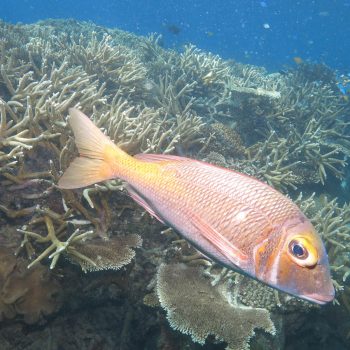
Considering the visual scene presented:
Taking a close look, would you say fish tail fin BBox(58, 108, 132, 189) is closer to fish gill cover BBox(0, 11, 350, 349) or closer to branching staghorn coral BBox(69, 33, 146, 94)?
fish gill cover BBox(0, 11, 350, 349)

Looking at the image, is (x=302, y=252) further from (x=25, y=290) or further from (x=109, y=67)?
(x=109, y=67)

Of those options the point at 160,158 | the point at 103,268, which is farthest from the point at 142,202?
the point at 103,268

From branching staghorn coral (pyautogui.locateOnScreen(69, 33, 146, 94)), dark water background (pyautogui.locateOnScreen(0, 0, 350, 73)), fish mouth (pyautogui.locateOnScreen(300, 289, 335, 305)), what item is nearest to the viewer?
fish mouth (pyautogui.locateOnScreen(300, 289, 335, 305))

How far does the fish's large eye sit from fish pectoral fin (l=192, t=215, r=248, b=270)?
0.24m

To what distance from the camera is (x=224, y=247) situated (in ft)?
5.61

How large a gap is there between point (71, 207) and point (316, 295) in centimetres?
236

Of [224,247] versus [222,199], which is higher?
[222,199]

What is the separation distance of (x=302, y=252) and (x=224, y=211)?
1.49 feet

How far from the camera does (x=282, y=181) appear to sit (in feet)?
17.1

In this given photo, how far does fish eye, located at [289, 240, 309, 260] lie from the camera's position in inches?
61.4

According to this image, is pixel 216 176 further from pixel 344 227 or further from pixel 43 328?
pixel 344 227

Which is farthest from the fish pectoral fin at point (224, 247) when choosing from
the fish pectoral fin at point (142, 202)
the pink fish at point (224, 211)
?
the fish pectoral fin at point (142, 202)

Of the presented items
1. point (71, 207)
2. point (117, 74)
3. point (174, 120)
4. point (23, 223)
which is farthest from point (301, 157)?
point (23, 223)

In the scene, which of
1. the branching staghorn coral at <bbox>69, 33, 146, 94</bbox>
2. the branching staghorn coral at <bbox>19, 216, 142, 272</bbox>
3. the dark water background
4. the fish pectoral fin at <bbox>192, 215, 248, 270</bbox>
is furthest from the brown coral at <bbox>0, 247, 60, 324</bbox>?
the dark water background
